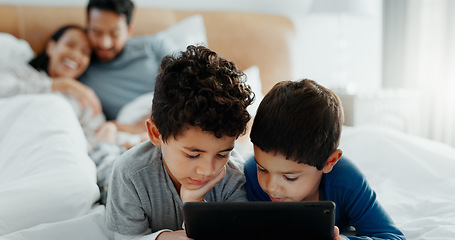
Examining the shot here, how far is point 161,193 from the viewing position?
1.09 metres

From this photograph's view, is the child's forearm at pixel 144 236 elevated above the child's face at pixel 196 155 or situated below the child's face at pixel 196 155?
below

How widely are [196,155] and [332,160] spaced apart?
0.33 metres

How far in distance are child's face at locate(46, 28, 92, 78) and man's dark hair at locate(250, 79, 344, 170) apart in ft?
4.83

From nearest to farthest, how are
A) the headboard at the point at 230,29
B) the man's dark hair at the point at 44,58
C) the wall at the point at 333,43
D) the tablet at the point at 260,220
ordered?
the tablet at the point at 260,220, the man's dark hair at the point at 44,58, the headboard at the point at 230,29, the wall at the point at 333,43

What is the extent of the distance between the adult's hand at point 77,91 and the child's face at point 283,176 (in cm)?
125

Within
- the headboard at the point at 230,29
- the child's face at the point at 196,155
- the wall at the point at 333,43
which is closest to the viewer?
the child's face at the point at 196,155

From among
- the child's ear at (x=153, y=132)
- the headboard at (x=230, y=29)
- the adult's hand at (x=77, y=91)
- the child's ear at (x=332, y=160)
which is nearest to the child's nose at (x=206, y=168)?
the child's ear at (x=153, y=132)

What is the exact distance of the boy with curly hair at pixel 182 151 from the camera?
91 centimetres

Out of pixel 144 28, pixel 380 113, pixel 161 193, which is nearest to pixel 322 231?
pixel 161 193

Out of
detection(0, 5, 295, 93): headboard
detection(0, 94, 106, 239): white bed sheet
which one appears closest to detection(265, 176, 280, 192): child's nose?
detection(0, 94, 106, 239): white bed sheet

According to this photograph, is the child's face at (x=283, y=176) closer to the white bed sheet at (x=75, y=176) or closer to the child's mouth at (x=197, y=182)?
the child's mouth at (x=197, y=182)

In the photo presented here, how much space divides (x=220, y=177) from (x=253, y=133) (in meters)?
0.13

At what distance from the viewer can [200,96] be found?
896 millimetres

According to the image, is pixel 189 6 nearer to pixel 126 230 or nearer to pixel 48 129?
pixel 48 129
